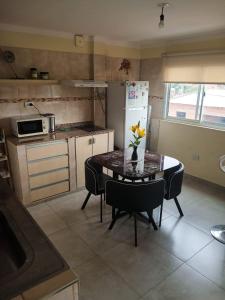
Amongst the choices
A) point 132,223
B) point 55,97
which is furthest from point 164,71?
point 132,223

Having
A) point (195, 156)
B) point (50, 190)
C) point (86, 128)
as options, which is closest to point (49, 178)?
point (50, 190)

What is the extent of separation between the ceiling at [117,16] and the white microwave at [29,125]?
120 centimetres

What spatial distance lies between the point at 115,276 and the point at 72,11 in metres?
2.63

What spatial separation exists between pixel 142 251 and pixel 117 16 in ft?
8.34

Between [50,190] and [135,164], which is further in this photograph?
[50,190]

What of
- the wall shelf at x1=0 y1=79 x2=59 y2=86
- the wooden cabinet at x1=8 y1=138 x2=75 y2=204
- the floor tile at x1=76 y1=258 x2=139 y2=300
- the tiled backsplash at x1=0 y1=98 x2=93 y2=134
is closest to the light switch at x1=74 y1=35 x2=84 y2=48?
the wall shelf at x1=0 y1=79 x2=59 y2=86

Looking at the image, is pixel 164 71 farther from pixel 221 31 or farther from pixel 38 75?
pixel 38 75

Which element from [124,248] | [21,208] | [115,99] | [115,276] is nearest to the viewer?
[21,208]

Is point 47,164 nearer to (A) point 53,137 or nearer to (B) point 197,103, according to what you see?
(A) point 53,137

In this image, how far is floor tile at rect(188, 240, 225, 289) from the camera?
207 cm

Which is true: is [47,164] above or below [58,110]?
below

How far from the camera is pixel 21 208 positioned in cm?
149

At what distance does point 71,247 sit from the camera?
7.88ft

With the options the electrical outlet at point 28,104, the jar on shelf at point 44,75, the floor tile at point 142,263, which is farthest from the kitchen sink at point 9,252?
the jar on shelf at point 44,75
